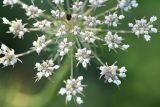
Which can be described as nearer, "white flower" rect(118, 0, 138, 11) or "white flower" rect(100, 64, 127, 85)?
"white flower" rect(100, 64, 127, 85)

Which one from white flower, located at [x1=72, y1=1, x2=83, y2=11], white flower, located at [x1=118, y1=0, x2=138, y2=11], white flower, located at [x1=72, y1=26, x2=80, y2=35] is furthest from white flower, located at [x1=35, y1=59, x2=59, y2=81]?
white flower, located at [x1=118, y1=0, x2=138, y2=11]

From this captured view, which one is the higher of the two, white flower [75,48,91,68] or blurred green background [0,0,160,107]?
blurred green background [0,0,160,107]

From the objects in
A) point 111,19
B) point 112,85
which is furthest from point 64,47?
point 112,85

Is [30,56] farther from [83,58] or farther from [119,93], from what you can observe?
[83,58]

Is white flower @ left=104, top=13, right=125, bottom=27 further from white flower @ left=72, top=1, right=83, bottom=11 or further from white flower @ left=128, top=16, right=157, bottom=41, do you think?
white flower @ left=72, top=1, right=83, bottom=11

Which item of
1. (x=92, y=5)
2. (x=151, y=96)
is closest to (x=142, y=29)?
(x=92, y=5)

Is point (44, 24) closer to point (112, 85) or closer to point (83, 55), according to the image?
point (83, 55)

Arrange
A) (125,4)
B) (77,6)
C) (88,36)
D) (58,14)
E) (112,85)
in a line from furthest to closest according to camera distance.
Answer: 1. (112,85)
2. (125,4)
3. (77,6)
4. (58,14)
5. (88,36)
